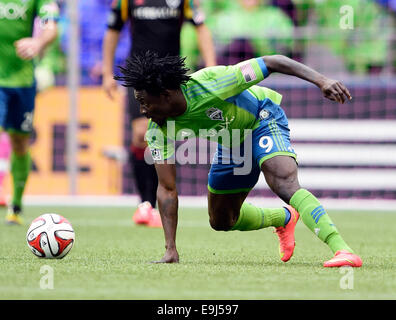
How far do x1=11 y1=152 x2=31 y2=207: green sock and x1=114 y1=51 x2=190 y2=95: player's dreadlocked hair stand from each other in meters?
3.85

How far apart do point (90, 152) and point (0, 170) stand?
4.16 feet

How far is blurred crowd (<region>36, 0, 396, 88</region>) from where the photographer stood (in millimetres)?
13164

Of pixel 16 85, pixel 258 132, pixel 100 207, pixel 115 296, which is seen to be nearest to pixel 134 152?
pixel 16 85

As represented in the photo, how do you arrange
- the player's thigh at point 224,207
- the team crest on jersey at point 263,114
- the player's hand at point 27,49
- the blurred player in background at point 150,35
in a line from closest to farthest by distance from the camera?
1. the team crest on jersey at point 263,114
2. the player's thigh at point 224,207
3. the player's hand at point 27,49
4. the blurred player in background at point 150,35

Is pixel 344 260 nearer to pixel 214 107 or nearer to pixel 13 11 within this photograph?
pixel 214 107

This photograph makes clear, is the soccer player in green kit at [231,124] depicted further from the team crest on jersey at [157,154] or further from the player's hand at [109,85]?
the player's hand at [109,85]

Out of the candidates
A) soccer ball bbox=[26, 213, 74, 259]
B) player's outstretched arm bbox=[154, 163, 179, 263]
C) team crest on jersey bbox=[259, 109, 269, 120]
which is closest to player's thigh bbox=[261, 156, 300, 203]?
team crest on jersey bbox=[259, 109, 269, 120]

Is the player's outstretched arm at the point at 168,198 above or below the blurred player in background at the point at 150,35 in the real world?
below

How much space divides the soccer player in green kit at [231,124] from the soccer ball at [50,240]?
63cm

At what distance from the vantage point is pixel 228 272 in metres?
5.22

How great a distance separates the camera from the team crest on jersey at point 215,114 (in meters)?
5.69

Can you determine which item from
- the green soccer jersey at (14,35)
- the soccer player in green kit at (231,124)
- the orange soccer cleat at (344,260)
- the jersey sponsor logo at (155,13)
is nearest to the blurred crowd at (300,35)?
the green soccer jersey at (14,35)

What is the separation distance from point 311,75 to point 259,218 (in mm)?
1363

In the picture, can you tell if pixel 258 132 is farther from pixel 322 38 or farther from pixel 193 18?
pixel 322 38
